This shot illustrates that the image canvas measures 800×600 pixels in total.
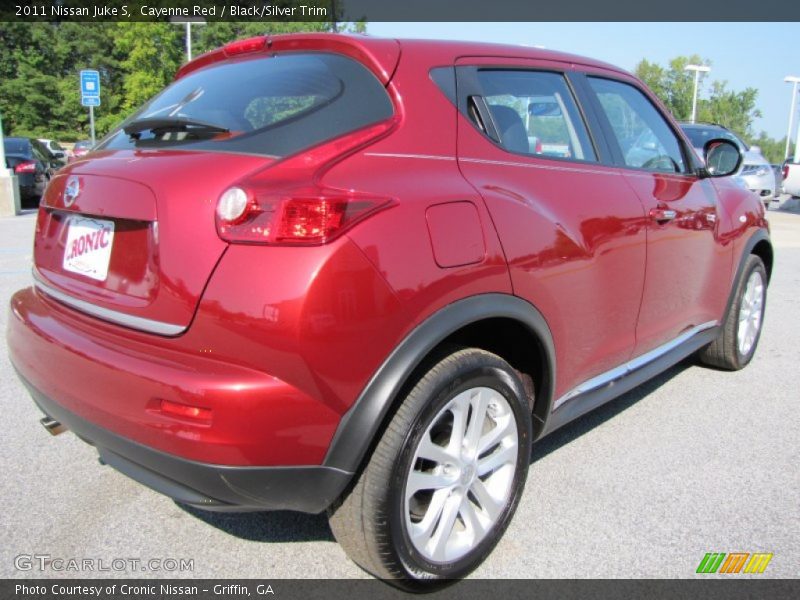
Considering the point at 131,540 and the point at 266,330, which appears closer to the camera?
the point at 266,330

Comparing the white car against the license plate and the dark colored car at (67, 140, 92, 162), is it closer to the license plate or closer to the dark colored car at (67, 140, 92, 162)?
the dark colored car at (67, 140, 92, 162)

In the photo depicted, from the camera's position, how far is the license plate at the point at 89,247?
2.11m

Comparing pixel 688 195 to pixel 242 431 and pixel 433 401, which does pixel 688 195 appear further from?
pixel 242 431

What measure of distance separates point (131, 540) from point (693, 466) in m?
2.39

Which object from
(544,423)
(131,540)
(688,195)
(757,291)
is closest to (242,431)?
(131,540)

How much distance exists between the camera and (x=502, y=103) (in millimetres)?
2531

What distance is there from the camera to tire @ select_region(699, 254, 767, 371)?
414 cm

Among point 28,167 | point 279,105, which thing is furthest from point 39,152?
point 279,105

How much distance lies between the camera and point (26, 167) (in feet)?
47.5

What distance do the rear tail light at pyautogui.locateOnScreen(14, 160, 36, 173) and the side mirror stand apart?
14.5 metres

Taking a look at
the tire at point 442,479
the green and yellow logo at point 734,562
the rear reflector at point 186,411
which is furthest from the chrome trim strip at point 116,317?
the green and yellow logo at point 734,562

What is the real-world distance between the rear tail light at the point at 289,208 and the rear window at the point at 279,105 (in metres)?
0.14

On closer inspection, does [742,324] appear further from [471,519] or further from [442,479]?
[442,479]

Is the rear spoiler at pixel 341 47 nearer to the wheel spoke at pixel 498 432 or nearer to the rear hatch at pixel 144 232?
the rear hatch at pixel 144 232
